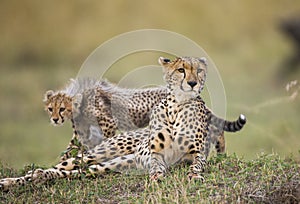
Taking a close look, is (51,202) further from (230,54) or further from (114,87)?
(230,54)

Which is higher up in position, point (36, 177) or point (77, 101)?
point (77, 101)

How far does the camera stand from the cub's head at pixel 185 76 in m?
6.20

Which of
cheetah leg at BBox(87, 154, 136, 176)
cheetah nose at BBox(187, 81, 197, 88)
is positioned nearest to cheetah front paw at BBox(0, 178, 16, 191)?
cheetah leg at BBox(87, 154, 136, 176)

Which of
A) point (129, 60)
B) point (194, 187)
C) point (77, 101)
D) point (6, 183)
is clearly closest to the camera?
point (194, 187)

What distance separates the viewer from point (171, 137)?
6.36m

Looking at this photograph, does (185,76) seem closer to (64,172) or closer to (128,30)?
(64,172)

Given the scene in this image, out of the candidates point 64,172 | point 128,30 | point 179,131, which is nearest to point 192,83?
point 179,131

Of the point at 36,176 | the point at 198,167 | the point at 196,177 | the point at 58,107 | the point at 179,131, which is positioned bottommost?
the point at 196,177

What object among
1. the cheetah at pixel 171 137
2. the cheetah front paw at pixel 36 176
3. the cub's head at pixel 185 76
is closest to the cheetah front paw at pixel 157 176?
the cheetah at pixel 171 137

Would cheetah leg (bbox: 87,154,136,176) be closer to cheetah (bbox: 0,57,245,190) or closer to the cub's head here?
cheetah (bbox: 0,57,245,190)

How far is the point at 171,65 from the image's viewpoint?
6.36 meters

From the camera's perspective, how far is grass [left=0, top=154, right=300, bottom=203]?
5.44 meters

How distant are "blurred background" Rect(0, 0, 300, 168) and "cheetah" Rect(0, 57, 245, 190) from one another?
5.94 metres

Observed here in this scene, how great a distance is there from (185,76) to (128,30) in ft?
36.9
